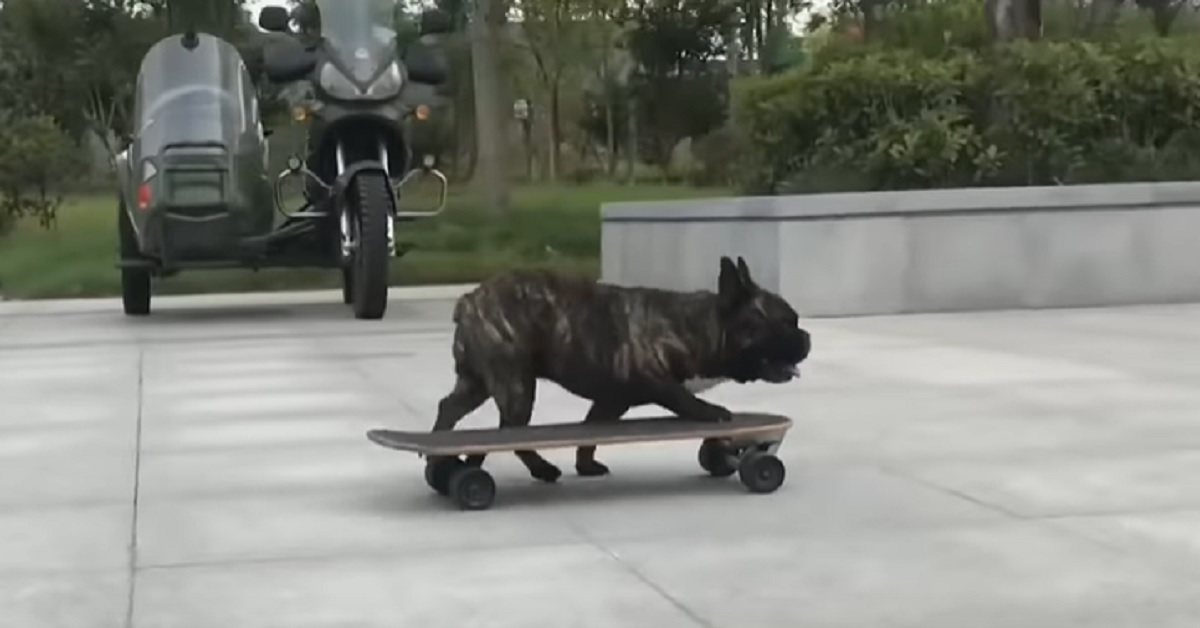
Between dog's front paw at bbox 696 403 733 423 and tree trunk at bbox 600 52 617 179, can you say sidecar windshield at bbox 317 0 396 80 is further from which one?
tree trunk at bbox 600 52 617 179

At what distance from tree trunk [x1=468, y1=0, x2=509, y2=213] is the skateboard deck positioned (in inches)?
756

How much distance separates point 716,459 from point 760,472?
1.08 ft

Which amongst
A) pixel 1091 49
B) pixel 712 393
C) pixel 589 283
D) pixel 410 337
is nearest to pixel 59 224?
pixel 410 337

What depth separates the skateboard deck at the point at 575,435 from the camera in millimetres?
6512

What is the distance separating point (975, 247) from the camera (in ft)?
51.0

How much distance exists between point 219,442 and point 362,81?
734cm

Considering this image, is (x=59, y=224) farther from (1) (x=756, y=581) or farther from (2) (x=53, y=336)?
(1) (x=756, y=581)

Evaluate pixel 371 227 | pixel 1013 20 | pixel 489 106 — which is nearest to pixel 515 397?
pixel 371 227

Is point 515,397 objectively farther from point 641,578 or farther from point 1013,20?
point 1013,20

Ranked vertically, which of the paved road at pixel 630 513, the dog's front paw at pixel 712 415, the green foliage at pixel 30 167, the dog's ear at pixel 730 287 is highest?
the green foliage at pixel 30 167

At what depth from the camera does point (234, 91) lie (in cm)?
1559

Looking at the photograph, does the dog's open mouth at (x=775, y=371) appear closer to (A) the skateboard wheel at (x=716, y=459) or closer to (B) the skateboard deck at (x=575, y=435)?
(B) the skateboard deck at (x=575, y=435)

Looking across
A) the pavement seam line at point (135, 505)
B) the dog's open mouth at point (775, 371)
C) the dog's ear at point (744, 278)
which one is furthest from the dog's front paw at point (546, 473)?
the pavement seam line at point (135, 505)

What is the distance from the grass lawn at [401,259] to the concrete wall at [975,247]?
7251 millimetres
